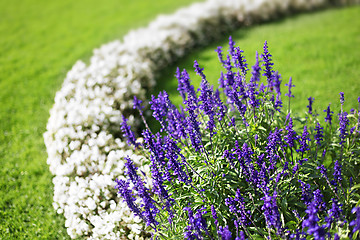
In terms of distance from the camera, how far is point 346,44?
10.4 m

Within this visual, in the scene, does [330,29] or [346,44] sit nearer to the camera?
[346,44]

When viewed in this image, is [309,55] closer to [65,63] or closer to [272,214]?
[272,214]

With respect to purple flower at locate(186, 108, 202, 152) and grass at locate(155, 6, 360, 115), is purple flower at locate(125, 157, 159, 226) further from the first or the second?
grass at locate(155, 6, 360, 115)

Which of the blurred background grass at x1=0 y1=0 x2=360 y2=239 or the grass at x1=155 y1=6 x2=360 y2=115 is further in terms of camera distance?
the grass at x1=155 y1=6 x2=360 y2=115

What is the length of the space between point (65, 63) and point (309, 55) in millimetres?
8563

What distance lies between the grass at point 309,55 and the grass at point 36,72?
150 inches

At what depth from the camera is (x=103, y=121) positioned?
6.75m

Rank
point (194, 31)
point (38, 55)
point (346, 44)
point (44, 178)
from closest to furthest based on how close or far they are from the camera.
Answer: point (44, 178) < point (346, 44) < point (194, 31) < point (38, 55)

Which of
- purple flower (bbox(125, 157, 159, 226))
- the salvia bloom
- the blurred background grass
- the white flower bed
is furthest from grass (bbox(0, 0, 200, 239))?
the salvia bloom

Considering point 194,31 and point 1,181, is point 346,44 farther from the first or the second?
point 1,181

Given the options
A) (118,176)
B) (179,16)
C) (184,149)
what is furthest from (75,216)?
(179,16)

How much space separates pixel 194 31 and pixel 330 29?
5.21 metres

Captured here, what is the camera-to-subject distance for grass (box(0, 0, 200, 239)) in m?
6.07

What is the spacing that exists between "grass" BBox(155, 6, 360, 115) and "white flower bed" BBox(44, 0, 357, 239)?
35.0 inches
